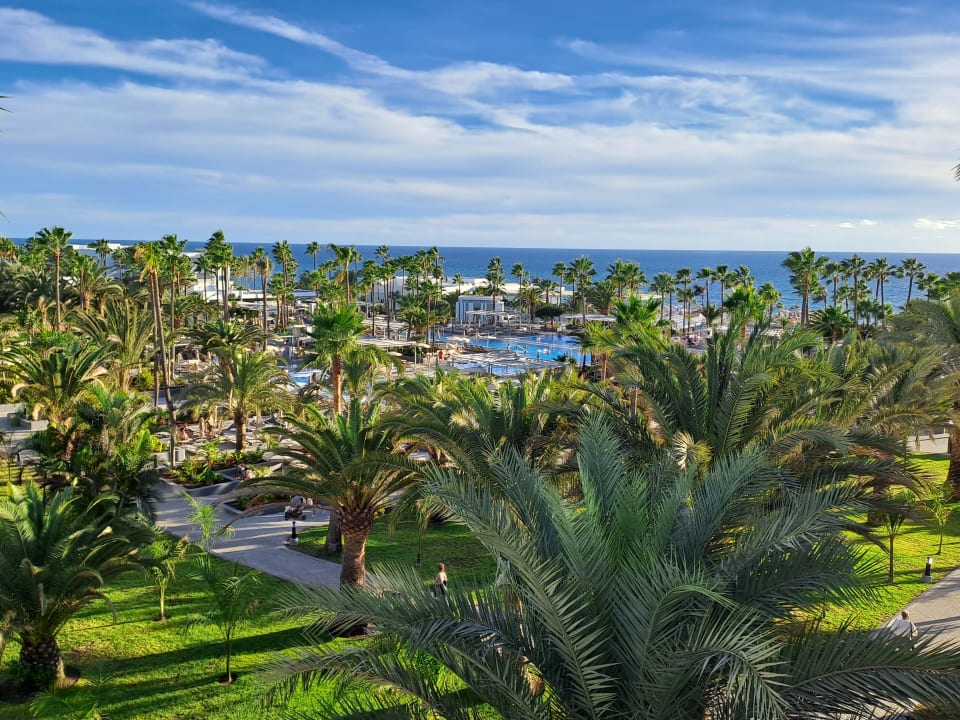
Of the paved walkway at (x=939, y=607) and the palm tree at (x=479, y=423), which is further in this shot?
the palm tree at (x=479, y=423)

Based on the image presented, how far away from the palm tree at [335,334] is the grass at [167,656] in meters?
8.36

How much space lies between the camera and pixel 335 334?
21.7m

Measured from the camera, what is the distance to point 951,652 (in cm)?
496

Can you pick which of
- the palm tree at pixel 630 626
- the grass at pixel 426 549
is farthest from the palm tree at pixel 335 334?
the palm tree at pixel 630 626

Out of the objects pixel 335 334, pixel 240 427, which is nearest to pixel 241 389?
pixel 240 427

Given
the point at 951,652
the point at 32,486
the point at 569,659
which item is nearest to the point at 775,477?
the point at 951,652

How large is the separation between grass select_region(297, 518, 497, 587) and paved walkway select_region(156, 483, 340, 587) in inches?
21.6

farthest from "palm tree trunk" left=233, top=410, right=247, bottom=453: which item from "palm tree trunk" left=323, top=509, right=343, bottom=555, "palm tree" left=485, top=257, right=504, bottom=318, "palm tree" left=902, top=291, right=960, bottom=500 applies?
"palm tree" left=485, top=257, right=504, bottom=318

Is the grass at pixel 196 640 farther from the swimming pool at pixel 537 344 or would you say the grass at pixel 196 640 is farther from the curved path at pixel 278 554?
the swimming pool at pixel 537 344

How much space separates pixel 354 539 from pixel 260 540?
5795 millimetres

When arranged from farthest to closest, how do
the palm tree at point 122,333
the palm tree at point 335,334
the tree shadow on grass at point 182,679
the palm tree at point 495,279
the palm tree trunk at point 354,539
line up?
the palm tree at point 495,279 < the palm tree at point 122,333 < the palm tree at point 335,334 < the palm tree trunk at point 354,539 < the tree shadow on grass at point 182,679

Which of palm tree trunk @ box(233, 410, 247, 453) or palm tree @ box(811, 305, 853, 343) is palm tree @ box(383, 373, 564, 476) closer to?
palm tree trunk @ box(233, 410, 247, 453)

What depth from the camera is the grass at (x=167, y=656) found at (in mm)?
10242

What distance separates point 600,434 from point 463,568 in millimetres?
9191
